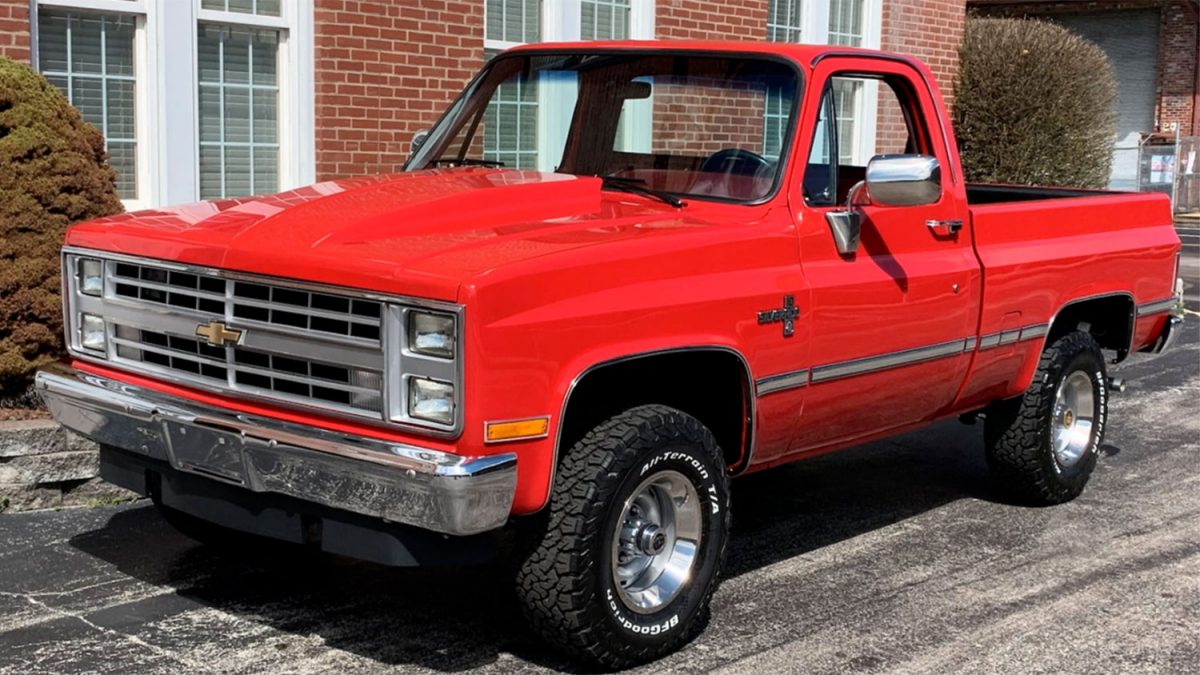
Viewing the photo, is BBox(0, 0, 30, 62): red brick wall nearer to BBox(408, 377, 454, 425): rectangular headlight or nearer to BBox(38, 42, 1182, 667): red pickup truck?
BBox(38, 42, 1182, 667): red pickup truck

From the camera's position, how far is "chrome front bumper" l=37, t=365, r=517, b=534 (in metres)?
4.17

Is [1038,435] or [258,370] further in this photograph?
[1038,435]

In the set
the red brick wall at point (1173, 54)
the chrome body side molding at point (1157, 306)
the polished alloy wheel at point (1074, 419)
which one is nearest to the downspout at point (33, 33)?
the polished alloy wheel at point (1074, 419)

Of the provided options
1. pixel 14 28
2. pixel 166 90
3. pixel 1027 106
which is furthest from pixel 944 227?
pixel 1027 106

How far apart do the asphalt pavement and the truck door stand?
2.03ft

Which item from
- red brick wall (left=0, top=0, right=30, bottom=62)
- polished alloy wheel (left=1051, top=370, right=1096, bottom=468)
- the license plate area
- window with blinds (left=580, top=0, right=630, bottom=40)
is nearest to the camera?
the license plate area

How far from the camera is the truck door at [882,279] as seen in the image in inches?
216

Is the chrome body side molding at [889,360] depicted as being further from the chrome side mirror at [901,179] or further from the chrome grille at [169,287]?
the chrome grille at [169,287]

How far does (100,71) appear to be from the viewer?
8656 mm

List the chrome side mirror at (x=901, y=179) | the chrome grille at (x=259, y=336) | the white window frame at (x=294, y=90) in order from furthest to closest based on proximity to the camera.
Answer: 1. the white window frame at (x=294, y=90)
2. the chrome side mirror at (x=901, y=179)
3. the chrome grille at (x=259, y=336)

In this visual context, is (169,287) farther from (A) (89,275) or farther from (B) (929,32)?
(B) (929,32)

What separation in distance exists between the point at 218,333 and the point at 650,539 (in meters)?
1.47

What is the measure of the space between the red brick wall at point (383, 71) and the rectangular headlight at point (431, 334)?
5544mm

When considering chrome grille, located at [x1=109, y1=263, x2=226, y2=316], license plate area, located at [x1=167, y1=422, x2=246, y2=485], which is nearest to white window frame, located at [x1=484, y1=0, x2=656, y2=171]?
chrome grille, located at [x1=109, y1=263, x2=226, y2=316]
